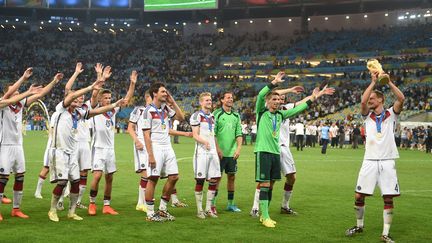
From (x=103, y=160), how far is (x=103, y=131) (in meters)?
0.60

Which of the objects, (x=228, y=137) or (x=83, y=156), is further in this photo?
(x=228, y=137)

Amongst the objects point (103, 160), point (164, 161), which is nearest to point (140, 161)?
point (103, 160)

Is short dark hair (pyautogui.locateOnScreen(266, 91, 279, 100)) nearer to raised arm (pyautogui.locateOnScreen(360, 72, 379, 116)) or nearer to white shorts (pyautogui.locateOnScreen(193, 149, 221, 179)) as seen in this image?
white shorts (pyautogui.locateOnScreen(193, 149, 221, 179))

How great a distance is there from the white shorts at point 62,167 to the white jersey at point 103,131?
1.28 metres

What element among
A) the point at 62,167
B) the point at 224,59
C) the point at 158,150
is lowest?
the point at 62,167

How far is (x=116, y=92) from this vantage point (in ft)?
218

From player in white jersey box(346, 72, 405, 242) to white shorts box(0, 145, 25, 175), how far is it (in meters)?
5.93

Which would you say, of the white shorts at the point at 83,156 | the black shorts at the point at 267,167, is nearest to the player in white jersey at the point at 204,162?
the black shorts at the point at 267,167

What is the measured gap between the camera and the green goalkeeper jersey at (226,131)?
1139 centimetres

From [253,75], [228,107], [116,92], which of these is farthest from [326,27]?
[228,107]

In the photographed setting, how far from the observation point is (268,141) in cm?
1009

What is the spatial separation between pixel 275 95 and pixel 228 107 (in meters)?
1.45

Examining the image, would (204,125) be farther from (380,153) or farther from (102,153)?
(380,153)

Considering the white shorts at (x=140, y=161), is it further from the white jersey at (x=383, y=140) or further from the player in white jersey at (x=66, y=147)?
the white jersey at (x=383, y=140)
